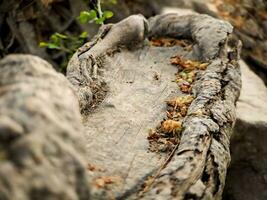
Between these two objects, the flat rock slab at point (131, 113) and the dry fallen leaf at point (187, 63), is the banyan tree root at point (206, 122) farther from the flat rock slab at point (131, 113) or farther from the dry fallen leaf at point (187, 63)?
the flat rock slab at point (131, 113)

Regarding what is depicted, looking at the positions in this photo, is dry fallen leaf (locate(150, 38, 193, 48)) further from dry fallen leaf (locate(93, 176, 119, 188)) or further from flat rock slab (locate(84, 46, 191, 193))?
dry fallen leaf (locate(93, 176, 119, 188))

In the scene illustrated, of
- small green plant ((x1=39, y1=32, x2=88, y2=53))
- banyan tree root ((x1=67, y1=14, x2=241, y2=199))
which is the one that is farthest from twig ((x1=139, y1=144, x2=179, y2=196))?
small green plant ((x1=39, y1=32, x2=88, y2=53))

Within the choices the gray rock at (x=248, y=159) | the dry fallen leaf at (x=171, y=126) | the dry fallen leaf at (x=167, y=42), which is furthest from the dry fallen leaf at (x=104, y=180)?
the dry fallen leaf at (x=167, y=42)

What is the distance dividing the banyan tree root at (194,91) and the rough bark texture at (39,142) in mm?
755

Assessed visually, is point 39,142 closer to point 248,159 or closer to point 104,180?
point 104,180

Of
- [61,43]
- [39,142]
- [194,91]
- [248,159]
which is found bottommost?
[248,159]

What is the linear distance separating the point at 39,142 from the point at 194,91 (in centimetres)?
230

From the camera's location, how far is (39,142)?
1941mm

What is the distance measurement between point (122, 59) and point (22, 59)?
7.57 feet

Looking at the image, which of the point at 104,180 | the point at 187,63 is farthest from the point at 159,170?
the point at 187,63

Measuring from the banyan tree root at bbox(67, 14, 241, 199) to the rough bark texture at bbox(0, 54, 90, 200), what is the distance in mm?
755

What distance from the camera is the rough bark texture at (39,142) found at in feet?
6.09

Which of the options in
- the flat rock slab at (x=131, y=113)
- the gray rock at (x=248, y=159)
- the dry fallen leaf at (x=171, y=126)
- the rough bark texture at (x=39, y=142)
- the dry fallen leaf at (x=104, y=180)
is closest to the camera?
the rough bark texture at (x=39, y=142)

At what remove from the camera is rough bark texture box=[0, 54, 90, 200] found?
1.86m
